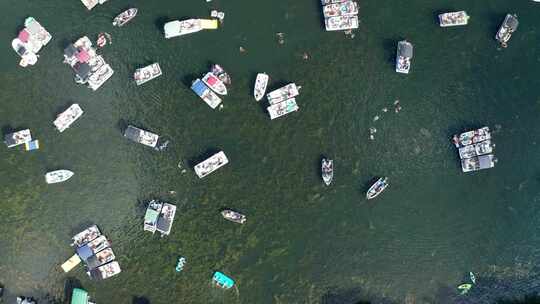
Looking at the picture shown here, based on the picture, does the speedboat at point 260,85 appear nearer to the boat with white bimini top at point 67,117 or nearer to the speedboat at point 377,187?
the speedboat at point 377,187

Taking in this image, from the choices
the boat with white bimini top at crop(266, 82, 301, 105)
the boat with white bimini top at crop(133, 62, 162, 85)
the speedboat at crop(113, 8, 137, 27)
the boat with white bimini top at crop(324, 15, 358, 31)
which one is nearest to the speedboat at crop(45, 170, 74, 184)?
the boat with white bimini top at crop(133, 62, 162, 85)

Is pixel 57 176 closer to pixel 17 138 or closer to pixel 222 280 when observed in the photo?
pixel 17 138

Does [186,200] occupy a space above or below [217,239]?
above

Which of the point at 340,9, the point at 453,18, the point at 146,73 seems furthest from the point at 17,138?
the point at 453,18

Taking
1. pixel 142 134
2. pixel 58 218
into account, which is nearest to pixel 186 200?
pixel 142 134

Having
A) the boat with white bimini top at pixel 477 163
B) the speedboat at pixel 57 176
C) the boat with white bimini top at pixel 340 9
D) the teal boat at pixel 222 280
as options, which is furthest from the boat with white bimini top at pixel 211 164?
the boat with white bimini top at pixel 477 163

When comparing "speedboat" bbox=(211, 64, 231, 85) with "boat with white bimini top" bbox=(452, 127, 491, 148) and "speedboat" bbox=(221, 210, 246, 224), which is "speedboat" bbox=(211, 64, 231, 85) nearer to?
"speedboat" bbox=(221, 210, 246, 224)

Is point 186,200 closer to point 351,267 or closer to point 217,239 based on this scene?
point 217,239
